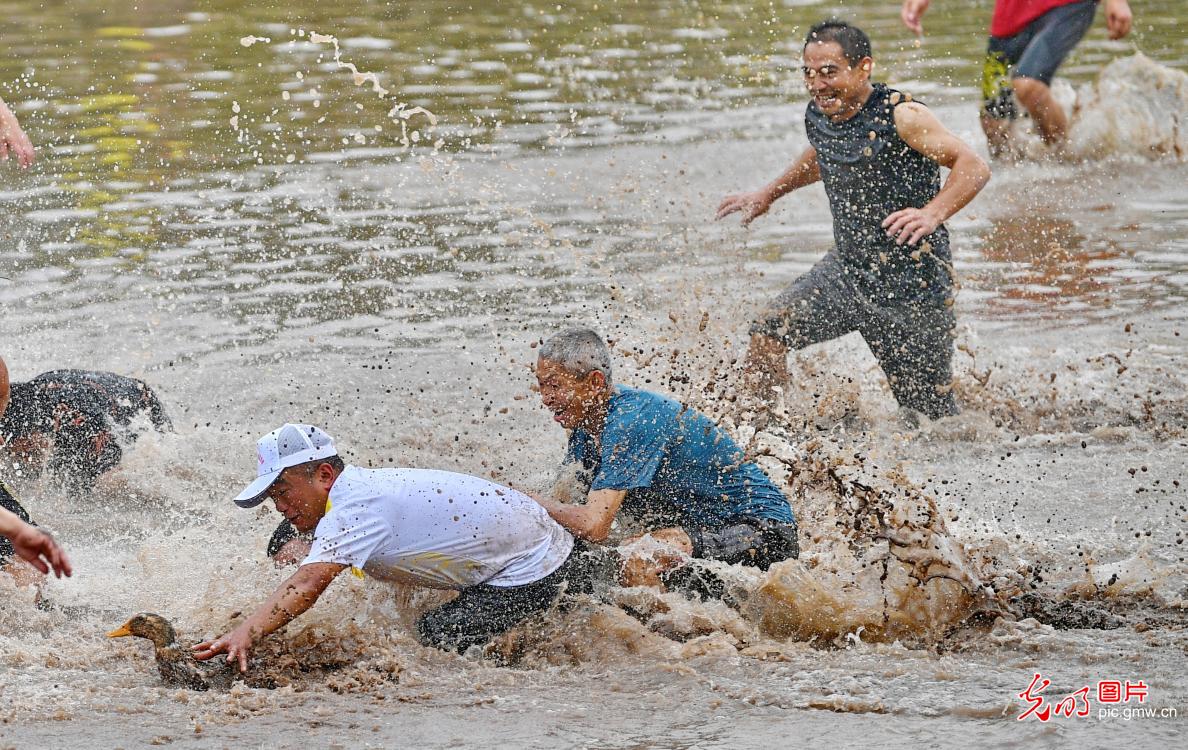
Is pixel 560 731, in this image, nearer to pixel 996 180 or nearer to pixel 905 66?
pixel 996 180

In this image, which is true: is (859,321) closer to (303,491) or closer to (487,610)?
(487,610)

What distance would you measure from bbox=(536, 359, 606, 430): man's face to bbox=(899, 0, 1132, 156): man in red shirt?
287 inches

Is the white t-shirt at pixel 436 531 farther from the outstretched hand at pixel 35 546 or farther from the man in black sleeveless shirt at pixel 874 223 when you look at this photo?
the man in black sleeveless shirt at pixel 874 223

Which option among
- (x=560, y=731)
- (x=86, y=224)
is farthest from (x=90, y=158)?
(x=560, y=731)

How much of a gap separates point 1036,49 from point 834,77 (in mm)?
5699

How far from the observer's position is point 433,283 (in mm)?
10562

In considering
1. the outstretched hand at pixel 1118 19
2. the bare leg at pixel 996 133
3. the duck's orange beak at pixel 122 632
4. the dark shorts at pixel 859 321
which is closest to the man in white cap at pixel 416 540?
the duck's orange beak at pixel 122 632

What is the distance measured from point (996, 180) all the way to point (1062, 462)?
18.1 ft

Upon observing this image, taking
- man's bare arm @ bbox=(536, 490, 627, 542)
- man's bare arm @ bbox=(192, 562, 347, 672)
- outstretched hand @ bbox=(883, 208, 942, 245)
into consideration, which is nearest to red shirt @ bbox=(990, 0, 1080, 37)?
outstretched hand @ bbox=(883, 208, 942, 245)

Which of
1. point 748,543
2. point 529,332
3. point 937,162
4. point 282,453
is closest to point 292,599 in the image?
point 282,453

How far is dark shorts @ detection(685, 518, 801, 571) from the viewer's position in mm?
6176

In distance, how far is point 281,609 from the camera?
212 inches

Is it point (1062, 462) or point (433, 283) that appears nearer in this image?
point (1062, 462)

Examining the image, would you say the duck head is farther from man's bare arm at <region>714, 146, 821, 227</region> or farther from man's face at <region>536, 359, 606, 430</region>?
man's bare arm at <region>714, 146, 821, 227</region>
